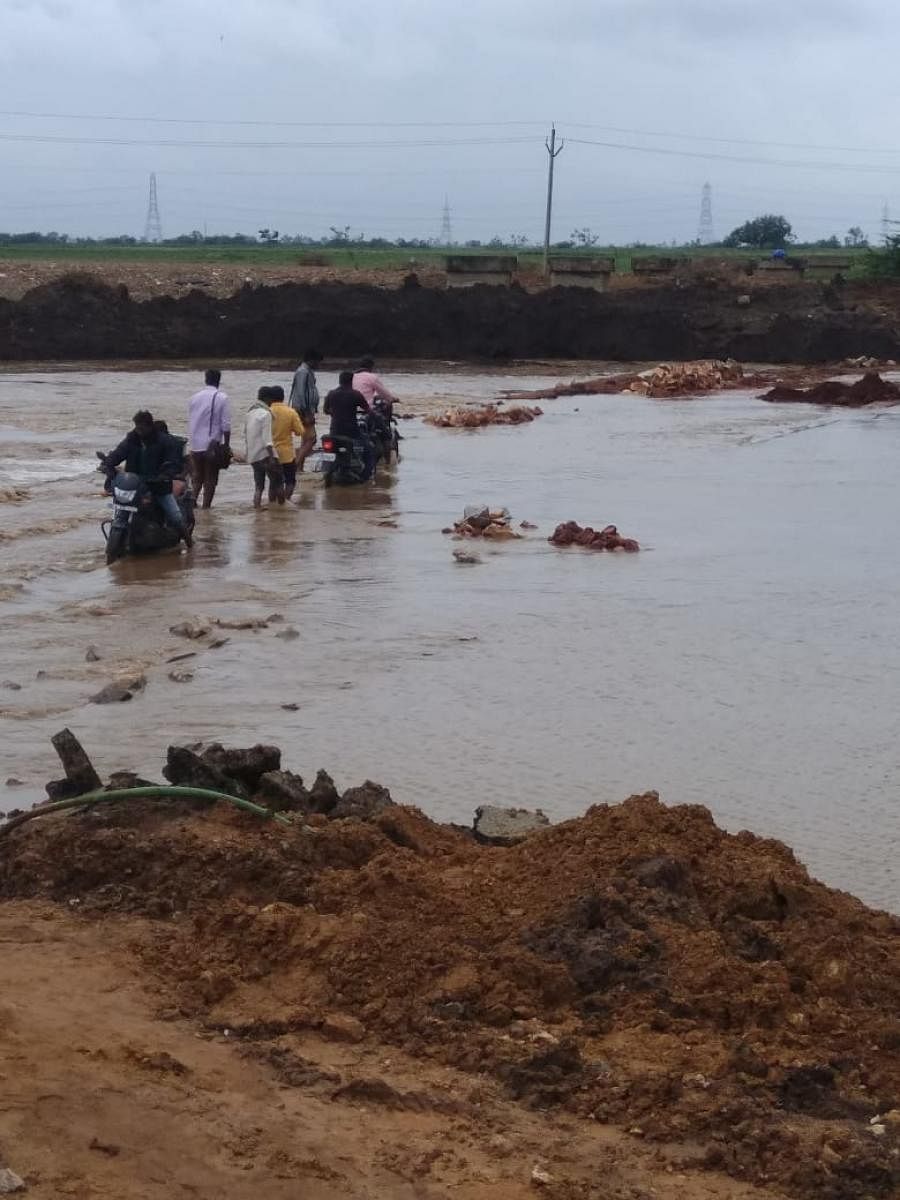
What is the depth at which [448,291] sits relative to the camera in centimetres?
4866

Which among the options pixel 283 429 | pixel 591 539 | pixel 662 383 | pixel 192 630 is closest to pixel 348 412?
pixel 283 429

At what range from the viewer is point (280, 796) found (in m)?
7.07

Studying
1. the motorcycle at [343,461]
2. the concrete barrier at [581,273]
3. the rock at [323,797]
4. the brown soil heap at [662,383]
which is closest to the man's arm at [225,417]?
the motorcycle at [343,461]

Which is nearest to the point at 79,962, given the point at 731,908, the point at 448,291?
the point at 731,908

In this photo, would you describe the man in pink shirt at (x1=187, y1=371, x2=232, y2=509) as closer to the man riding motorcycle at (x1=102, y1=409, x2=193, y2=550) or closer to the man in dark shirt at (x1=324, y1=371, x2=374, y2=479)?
the man riding motorcycle at (x1=102, y1=409, x2=193, y2=550)

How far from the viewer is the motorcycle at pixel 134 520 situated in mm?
15052

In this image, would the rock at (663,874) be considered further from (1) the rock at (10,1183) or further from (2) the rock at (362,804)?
(1) the rock at (10,1183)

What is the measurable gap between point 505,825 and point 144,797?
1.72 m

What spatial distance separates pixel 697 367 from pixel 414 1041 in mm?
35889

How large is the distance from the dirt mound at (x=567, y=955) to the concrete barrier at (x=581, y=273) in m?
50.1

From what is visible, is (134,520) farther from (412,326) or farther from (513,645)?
(412,326)

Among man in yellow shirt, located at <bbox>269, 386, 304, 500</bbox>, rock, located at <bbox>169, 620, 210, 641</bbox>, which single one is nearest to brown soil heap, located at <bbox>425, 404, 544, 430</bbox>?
man in yellow shirt, located at <bbox>269, 386, 304, 500</bbox>

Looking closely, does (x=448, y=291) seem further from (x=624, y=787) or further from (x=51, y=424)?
(x=624, y=787)

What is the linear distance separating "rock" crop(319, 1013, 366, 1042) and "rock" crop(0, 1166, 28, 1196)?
4.59ft
